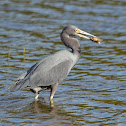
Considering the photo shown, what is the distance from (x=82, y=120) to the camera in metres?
7.18

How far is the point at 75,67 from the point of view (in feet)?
35.1

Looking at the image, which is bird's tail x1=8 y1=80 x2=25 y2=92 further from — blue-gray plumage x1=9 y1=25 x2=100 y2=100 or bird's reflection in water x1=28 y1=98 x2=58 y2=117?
bird's reflection in water x1=28 y1=98 x2=58 y2=117

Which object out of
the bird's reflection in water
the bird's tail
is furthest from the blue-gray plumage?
the bird's reflection in water

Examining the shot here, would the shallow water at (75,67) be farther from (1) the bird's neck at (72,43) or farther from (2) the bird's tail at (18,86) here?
(1) the bird's neck at (72,43)

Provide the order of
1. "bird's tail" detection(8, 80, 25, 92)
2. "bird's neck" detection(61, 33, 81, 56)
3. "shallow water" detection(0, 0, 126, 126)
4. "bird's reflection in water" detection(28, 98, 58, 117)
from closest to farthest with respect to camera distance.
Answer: "shallow water" detection(0, 0, 126, 126) → "bird's reflection in water" detection(28, 98, 58, 117) → "bird's tail" detection(8, 80, 25, 92) → "bird's neck" detection(61, 33, 81, 56)

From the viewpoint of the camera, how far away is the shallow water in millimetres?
7512

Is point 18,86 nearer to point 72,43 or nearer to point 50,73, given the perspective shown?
point 50,73

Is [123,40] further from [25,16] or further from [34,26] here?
[25,16]

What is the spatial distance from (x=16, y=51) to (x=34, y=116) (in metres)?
4.80

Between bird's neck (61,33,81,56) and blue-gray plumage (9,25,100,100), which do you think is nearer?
blue-gray plumage (9,25,100,100)

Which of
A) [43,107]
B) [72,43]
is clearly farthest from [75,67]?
[43,107]

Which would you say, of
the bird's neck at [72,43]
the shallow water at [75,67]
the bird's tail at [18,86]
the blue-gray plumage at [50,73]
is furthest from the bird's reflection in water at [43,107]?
the bird's neck at [72,43]

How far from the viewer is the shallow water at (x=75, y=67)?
7.51 metres

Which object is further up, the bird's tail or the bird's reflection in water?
the bird's tail
